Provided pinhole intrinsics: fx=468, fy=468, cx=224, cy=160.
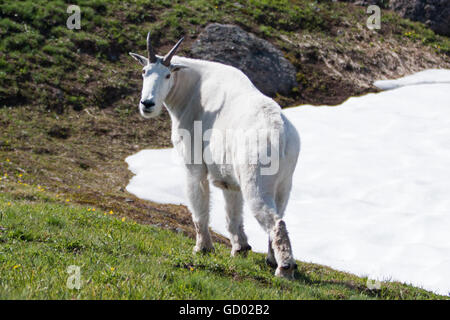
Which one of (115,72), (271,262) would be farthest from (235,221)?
(115,72)

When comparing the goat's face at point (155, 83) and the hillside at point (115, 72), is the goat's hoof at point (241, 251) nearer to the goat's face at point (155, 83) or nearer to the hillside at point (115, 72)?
the hillside at point (115, 72)

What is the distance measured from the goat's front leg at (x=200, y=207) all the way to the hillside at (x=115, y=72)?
878 millimetres

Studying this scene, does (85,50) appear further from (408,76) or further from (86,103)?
(408,76)

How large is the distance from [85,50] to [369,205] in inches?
608

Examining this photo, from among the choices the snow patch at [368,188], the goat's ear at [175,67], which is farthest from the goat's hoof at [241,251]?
the goat's ear at [175,67]

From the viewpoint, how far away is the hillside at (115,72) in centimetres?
1245

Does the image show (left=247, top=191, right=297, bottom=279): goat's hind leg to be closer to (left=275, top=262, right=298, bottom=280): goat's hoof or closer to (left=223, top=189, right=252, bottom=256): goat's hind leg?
(left=275, top=262, right=298, bottom=280): goat's hoof

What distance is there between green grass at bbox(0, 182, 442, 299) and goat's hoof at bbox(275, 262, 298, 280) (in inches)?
5.2

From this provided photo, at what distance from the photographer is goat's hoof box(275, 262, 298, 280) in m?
5.63

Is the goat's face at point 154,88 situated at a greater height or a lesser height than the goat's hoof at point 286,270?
greater

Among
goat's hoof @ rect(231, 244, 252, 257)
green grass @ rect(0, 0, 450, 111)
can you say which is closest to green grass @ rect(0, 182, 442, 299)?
goat's hoof @ rect(231, 244, 252, 257)

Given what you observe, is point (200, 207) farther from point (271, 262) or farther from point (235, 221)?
point (271, 262)

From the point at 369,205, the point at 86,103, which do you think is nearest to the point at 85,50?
the point at 86,103
